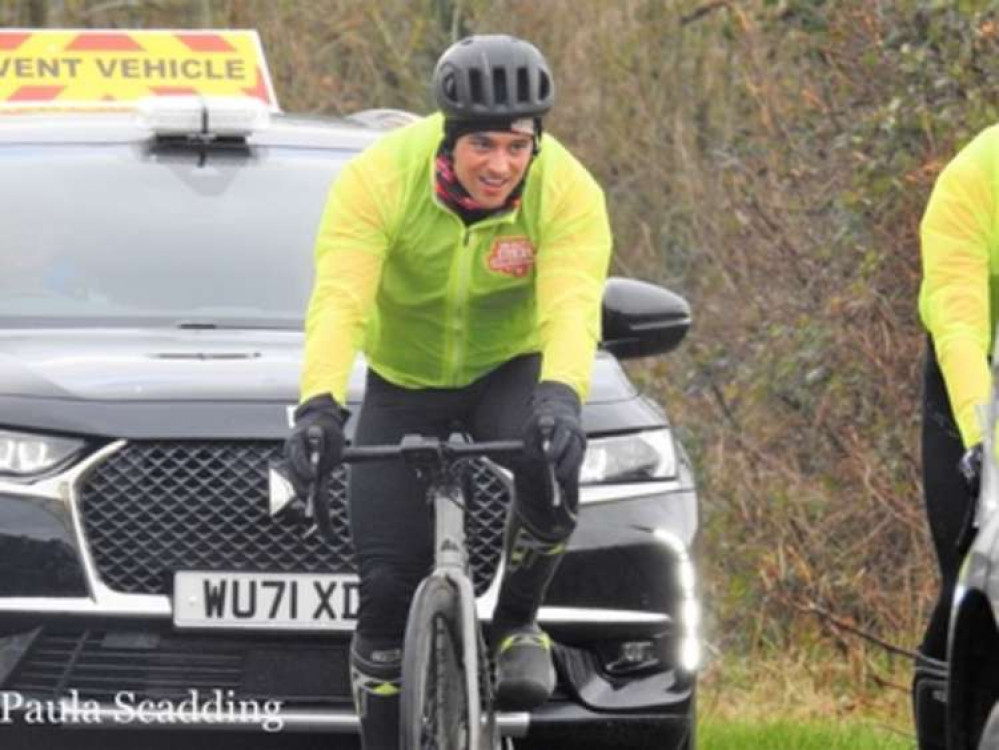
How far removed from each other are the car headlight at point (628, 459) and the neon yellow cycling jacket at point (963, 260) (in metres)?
0.76

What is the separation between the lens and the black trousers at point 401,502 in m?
7.23

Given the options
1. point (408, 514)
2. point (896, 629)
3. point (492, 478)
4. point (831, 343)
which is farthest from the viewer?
point (831, 343)

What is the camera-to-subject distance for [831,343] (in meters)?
14.1

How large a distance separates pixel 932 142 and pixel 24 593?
6.49 m

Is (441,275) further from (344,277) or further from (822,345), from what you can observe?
(822,345)

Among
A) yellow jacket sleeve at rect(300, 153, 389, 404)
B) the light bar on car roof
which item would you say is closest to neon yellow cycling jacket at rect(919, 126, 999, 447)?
yellow jacket sleeve at rect(300, 153, 389, 404)

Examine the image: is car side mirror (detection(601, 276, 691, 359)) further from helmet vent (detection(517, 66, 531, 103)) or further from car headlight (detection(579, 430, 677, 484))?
helmet vent (detection(517, 66, 531, 103))

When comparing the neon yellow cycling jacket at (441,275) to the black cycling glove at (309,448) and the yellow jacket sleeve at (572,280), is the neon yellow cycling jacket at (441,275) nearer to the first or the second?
the yellow jacket sleeve at (572,280)

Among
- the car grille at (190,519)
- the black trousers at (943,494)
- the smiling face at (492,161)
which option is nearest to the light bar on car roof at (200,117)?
the car grille at (190,519)

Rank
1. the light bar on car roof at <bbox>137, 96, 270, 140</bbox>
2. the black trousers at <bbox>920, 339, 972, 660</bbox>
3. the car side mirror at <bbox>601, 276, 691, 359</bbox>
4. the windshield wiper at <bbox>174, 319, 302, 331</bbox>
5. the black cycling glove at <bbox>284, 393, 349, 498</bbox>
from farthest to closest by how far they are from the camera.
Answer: the light bar on car roof at <bbox>137, 96, 270, 140</bbox>
the windshield wiper at <bbox>174, 319, 302, 331</bbox>
the car side mirror at <bbox>601, 276, 691, 359</bbox>
the black trousers at <bbox>920, 339, 972, 660</bbox>
the black cycling glove at <bbox>284, 393, 349, 498</bbox>

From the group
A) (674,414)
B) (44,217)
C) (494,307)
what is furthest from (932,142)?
(494,307)

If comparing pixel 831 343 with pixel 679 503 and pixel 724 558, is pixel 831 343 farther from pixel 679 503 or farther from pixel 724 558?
pixel 679 503

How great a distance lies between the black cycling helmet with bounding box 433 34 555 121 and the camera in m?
7.04

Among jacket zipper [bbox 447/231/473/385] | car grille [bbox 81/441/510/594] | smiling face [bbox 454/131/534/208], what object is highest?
smiling face [bbox 454/131/534/208]
